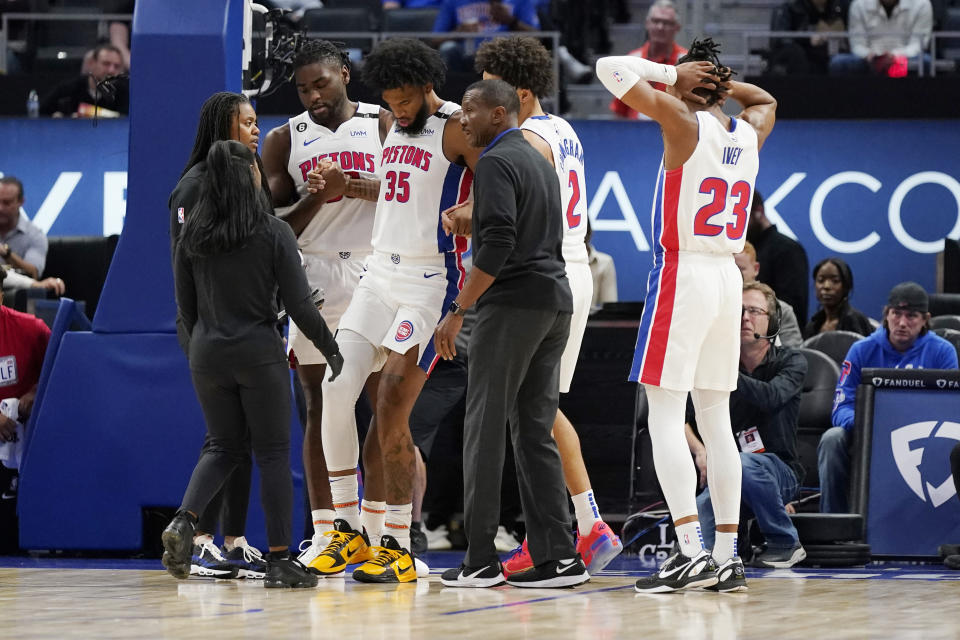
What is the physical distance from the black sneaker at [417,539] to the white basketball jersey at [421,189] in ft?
6.41

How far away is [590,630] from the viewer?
420cm

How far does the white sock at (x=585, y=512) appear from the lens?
5.85m

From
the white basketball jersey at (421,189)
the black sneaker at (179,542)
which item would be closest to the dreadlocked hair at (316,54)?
the white basketball jersey at (421,189)

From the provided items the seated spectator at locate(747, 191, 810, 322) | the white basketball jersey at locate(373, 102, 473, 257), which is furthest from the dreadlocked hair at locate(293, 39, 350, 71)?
the seated spectator at locate(747, 191, 810, 322)

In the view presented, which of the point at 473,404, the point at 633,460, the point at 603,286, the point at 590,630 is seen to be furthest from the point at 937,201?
the point at 590,630

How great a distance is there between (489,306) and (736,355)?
1000 millimetres

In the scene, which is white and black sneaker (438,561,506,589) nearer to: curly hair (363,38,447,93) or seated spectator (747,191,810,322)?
curly hair (363,38,447,93)

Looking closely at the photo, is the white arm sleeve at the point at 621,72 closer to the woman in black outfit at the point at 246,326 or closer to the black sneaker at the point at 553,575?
the woman in black outfit at the point at 246,326

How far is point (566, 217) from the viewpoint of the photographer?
19.6 ft

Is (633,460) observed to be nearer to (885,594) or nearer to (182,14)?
(885,594)

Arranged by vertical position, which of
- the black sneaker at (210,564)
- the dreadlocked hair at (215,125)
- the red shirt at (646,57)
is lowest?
the black sneaker at (210,564)

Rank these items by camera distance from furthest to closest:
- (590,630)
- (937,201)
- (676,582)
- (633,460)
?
1. (937,201)
2. (633,460)
3. (676,582)
4. (590,630)

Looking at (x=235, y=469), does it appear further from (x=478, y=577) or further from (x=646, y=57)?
(x=646, y=57)

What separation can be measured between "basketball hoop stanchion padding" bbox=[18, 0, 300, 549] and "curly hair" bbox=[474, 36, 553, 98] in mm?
1585
